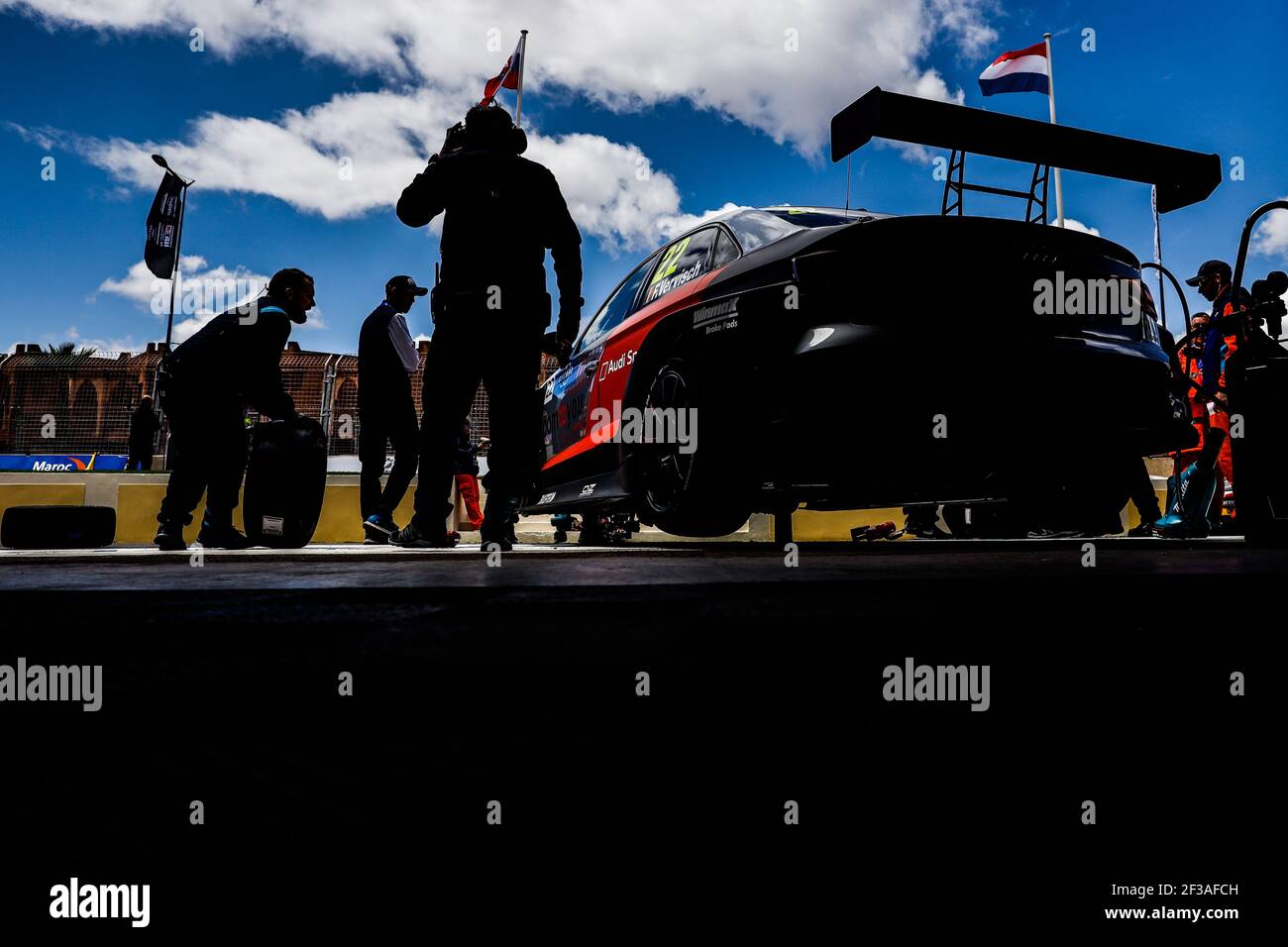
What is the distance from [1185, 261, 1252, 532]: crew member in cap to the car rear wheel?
3337mm

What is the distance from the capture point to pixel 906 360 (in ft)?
10.1

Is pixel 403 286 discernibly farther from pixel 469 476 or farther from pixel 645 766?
pixel 645 766

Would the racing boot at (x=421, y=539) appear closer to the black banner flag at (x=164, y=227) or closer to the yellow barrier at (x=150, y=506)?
the yellow barrier at (x=150, y=506)

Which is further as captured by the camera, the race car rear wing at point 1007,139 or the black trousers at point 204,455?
the black trousers at point 204,455

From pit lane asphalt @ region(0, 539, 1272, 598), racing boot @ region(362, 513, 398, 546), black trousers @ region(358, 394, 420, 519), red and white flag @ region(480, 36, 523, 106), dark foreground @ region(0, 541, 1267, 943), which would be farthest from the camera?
red and white flag @ region(480, 36, 523, 106)

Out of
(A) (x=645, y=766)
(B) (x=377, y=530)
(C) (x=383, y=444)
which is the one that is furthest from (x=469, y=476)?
(A) (x=645, y=766)

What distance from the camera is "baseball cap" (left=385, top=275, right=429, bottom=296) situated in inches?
238

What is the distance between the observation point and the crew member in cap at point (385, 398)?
577 cm

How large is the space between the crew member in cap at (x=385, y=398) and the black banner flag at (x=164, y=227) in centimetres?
1870

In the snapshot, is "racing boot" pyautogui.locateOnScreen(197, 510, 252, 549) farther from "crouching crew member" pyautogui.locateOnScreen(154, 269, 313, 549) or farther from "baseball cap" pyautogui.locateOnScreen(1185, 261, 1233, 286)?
"baseball cap" pyautogui.locateOnScreen(1185, 261, 1233, 286)

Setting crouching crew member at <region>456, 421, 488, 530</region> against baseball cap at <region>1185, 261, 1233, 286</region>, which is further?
crouching crew member at <region>456, 421, 488, 530</region>

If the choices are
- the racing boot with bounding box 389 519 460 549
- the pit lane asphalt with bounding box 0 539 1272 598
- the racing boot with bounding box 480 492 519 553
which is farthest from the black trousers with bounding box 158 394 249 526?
the pit lane asphalt with bounding box 0 539 1272 598

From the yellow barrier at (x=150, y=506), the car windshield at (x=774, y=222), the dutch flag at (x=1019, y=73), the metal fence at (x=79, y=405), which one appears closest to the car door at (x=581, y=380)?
the car windshield at (x=774, y=222)

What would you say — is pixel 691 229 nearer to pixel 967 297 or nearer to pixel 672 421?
pixel 672 421
